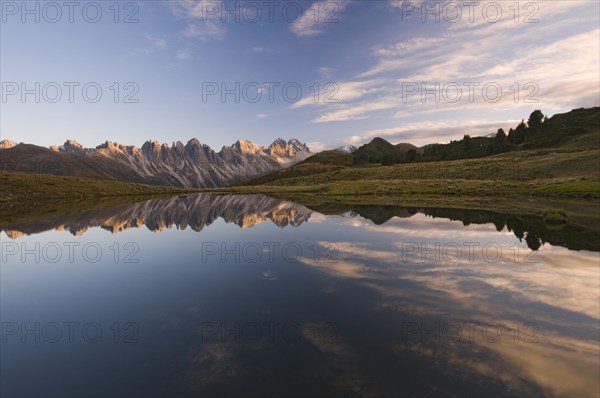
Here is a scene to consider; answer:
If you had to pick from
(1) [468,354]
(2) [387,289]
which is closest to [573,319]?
(1) [468,354]

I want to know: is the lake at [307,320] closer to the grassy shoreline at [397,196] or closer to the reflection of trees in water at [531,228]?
the reflection of trees in water at [531,228]

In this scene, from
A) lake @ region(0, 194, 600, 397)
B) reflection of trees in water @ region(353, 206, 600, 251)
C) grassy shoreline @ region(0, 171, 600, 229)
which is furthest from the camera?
grassy shoreline @ region(0, 171, 600, 229)

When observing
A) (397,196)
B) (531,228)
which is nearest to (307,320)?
(531,228)

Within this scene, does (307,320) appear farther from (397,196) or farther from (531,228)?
(397,196)

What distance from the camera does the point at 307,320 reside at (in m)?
15.4

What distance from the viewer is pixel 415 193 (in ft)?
334

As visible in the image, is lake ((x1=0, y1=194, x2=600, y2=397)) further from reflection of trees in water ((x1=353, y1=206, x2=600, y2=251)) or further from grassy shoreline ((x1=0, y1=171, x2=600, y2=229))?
grassy shoreline ((x1=0, y1=171, x2=600, y2=229))

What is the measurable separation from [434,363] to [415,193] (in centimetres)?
9649

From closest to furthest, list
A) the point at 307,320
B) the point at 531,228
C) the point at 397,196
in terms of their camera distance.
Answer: the point at 307,320 → the point at 531,228 → the point at 397,196

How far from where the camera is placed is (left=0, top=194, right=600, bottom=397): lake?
1063 centimetres

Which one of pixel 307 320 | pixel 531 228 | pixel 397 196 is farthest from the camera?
pixel 397 196

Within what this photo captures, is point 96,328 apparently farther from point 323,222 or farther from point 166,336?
point 323,222

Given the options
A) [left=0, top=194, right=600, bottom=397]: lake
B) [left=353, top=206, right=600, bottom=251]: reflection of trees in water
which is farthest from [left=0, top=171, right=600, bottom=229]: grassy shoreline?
[left=0, top=194, right=600, bottom=397]: lake

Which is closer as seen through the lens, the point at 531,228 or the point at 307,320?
the point at 307,320
